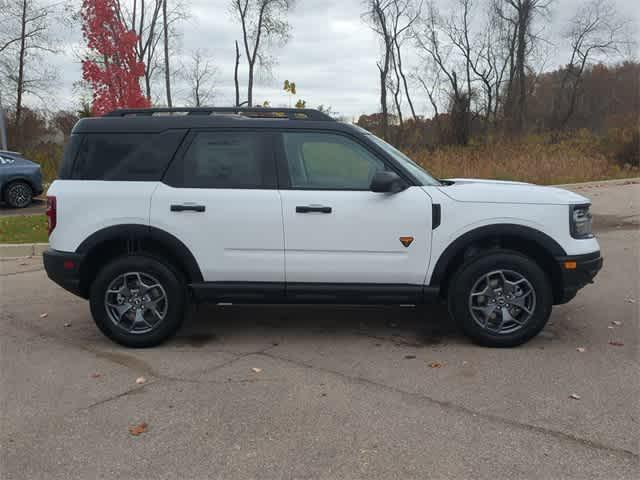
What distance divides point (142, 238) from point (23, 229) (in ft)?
23.1

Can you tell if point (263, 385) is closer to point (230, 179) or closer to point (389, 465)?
point (389, 465)

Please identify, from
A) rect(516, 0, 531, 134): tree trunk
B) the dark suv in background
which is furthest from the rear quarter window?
rect(516, 0, 531, 134): tree trunk

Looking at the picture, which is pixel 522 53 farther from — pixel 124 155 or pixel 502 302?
pixel 124 155

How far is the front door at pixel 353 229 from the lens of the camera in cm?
466

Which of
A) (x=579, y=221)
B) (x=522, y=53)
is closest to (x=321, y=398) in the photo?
(x=579, y=221)

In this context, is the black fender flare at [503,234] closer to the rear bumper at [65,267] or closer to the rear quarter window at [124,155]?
the rear quarter window at [124,155]

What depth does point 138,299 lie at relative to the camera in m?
4.89

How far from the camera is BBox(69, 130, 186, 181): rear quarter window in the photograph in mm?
4855

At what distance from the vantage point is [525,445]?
3.21 meters

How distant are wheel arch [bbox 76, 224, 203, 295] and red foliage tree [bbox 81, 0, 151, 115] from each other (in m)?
12.5

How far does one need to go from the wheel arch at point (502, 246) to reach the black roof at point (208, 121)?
1.29 meters

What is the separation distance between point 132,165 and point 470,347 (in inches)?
124

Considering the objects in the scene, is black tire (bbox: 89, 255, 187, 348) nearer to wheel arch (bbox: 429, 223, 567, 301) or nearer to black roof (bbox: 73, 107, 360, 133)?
black roof (bbox: 73, 107, 360, 133)

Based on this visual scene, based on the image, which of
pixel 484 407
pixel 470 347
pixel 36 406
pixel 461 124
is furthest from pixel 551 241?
pixel 461 124
